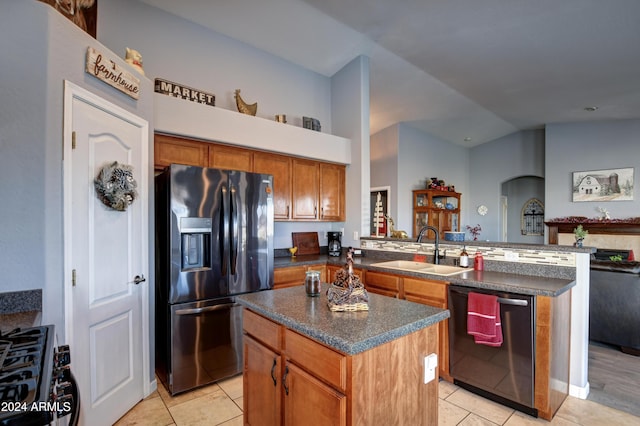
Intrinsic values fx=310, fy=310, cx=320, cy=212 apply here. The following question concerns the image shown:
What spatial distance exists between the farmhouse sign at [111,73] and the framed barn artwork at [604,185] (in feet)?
24.5

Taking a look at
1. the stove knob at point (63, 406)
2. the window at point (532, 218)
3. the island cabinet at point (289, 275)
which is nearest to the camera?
the stove knob at point (63, 406)

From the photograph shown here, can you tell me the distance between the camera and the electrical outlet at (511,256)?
2694mm

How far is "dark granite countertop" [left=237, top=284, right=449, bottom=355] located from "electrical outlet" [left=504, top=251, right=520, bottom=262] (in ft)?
5.18

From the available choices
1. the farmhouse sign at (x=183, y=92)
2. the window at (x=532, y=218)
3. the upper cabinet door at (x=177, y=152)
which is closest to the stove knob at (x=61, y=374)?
the upper cabinet door at (x=177, y=152)

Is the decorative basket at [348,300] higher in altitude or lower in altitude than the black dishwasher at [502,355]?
higher

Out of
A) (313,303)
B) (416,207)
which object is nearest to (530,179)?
(416,207)

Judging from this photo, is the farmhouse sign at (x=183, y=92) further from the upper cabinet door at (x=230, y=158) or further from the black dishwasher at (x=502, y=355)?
the black dishwasher at (x=502, y=355)

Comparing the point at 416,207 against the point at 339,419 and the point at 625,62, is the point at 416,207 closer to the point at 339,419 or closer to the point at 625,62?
the point at 625,62

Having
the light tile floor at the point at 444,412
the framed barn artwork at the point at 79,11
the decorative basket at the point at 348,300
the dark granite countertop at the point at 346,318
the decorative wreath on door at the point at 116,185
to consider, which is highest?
the framed barn artwork at the point at 79,11

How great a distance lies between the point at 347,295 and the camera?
151cm

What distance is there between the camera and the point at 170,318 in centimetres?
246

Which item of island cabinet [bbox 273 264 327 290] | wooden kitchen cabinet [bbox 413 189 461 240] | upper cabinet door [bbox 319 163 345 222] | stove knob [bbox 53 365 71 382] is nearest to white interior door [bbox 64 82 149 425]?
stove knob [bbox 53 365 71 382]

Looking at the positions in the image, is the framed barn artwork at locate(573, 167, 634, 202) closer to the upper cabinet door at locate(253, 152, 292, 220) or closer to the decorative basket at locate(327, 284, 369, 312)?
the upper cabinet door at locate(253, 152, 292, 220)

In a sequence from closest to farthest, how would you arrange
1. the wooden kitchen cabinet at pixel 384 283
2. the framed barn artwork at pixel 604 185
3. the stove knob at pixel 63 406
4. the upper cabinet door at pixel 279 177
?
1. the stove knob at pixel 63 406
2. the wooden kitchen cabinet at pixel 384 283
3. the upper cabinet door at pixel 279 177
4. the framed barn artwork at pixel 604 185
